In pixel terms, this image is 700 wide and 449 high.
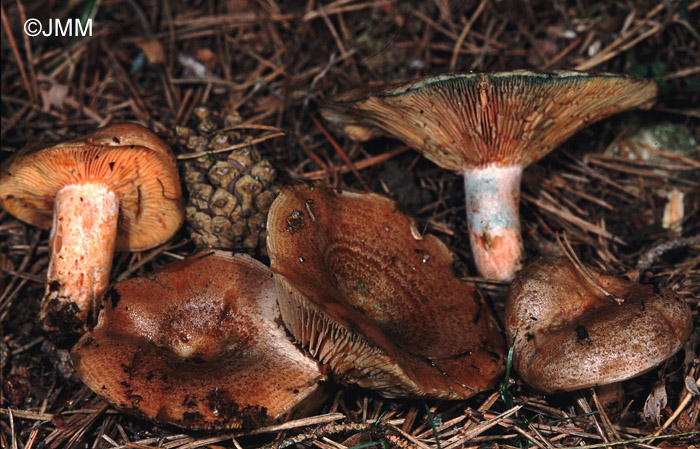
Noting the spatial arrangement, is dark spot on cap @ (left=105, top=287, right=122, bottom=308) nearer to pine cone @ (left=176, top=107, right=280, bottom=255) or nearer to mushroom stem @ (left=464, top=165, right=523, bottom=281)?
pine cone @ (left=176, top=107, right=280, bottom=255)

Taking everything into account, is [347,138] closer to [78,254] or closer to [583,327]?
[78,254]

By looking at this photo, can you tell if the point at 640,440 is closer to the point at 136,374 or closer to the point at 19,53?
the point at 136,374

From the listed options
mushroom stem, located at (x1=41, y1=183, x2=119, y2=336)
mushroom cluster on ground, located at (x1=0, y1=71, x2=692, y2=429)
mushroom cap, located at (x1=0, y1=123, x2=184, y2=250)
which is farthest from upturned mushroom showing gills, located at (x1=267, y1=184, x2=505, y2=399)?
mushroom stem, located at (x1=41, y1=183, x2=119, y2=336)

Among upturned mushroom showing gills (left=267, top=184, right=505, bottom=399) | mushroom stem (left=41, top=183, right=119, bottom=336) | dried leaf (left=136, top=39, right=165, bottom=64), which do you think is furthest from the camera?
dried leaf (left=136, top=39, right=165, bottom=64)

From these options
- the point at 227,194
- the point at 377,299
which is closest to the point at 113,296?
the point at 227,194

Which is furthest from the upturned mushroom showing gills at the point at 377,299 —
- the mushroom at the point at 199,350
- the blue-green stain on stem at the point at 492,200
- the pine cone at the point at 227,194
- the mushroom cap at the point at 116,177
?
the mushroom cap at the point at 116,177

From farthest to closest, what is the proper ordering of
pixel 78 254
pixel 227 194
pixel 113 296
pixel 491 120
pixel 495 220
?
pixel 495 220, pixel 227 194, pixel 78 254, pixel 491 120, pixel 113 296
